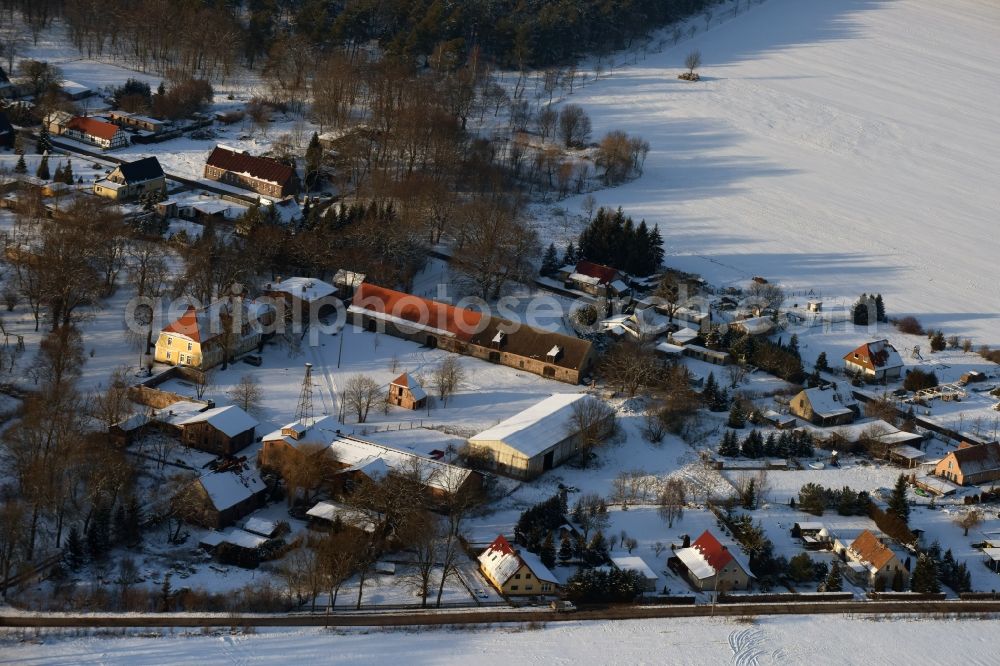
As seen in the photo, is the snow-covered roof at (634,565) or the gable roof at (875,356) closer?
the snow-covered roof at (634,565)

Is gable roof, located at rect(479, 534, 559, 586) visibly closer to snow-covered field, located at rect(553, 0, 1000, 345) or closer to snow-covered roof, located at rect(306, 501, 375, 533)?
snow-covered roof, located at rect(306, 501, 375, 533)

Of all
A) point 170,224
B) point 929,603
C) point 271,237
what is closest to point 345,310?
point 271,237

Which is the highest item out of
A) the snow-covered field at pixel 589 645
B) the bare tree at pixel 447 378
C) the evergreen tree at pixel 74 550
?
the bare tree at pixel 447 378

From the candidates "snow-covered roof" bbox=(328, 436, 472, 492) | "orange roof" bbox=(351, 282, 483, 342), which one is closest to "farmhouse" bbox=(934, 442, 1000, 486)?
"snow-covered roof" bbox=(328, 436, 472, 492)

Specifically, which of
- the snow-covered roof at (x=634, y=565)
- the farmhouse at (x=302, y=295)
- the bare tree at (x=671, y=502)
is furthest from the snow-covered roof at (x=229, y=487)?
the bare tree at (x=671, y=502)

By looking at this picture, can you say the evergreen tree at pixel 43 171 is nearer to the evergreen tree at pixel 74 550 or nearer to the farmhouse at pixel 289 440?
the farmhouse at pixel 289 440

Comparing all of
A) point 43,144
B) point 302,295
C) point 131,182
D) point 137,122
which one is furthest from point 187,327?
point 137,122
